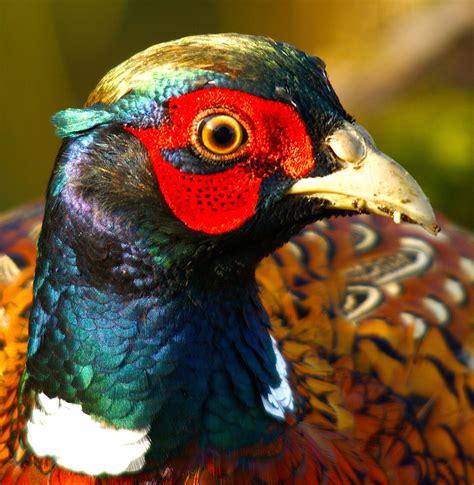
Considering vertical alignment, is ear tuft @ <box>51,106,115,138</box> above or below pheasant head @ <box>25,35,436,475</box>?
above

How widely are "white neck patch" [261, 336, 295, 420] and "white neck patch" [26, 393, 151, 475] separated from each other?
354 mm

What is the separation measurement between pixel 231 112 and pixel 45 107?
5.72m

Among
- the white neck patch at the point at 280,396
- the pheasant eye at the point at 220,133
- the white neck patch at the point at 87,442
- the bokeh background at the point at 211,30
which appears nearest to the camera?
the pheasant eye at the point at 220,133

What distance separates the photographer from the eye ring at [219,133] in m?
2.15

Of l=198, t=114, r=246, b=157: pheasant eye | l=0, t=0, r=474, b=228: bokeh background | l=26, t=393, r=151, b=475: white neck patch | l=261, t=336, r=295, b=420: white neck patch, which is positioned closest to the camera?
l=198, t=114, r=246, b=157: pheasant eye

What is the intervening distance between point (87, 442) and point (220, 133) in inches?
35.8

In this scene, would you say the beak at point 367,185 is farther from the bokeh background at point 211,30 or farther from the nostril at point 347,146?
the bokeh background at point 211,30

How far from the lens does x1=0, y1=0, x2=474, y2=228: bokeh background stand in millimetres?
6484

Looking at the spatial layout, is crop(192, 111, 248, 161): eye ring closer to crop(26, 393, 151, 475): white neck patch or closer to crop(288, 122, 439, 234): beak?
crop(288, 122, 439, 234): beak

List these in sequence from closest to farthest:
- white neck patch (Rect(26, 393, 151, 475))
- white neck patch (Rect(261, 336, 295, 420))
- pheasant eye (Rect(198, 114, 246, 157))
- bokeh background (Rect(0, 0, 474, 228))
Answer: pheasant eye (Rect(198, 114, 246, 157)), white neck patch (Rect(26, 393, 151, 475)), white neck patch (Rect(261, 336, 295, 420)), bokeh background (Rect(0, 0, 474, 228))

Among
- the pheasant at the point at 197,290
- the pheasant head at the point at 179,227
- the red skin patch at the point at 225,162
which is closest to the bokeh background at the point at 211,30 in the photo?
the pheasant at the point at 197,290

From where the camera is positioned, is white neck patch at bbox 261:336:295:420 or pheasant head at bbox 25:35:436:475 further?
white neck patch at bbox 261:336:295:420

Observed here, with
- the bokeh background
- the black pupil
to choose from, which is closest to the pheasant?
the black pupil

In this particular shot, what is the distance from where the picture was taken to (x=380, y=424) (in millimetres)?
2943
